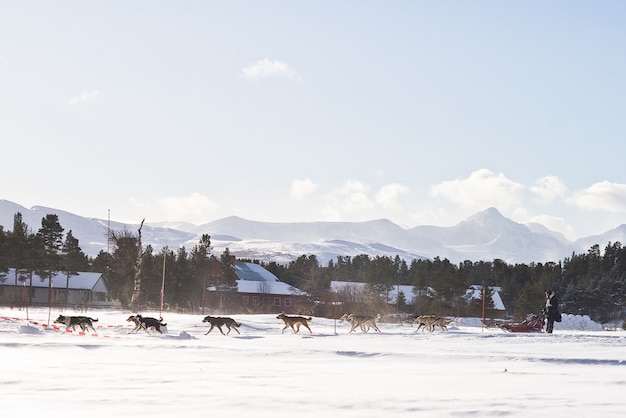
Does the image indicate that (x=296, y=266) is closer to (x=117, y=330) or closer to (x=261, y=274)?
(x=261, y=274)

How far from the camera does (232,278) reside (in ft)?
289

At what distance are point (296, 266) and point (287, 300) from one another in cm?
2475

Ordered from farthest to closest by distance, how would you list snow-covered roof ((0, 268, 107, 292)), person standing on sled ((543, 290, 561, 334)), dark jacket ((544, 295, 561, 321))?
snow-covered roof ((0, 268, 107, 292))
dark jacket ((544, 295, 561, 321))
person standing on sled ((543, 290, 561, 334))

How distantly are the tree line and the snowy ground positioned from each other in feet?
106

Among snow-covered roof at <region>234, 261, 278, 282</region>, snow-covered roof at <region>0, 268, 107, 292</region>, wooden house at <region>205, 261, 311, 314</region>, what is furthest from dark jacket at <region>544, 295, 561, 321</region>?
snow-covered roof at <region>234, 261, 278, 282</region>

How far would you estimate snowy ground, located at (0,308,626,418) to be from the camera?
1115 centimetres

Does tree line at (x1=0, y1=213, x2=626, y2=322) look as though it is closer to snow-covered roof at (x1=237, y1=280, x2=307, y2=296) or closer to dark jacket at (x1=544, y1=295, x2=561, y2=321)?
snow-covered roof at (x1=237, y1=280, x2=307, y2=296)

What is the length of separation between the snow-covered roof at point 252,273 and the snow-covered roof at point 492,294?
1046 inches

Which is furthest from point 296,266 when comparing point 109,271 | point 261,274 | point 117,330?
point 117,330

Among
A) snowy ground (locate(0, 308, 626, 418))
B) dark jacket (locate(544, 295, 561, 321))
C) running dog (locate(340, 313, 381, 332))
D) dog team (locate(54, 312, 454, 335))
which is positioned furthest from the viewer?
running dog (locate(340, 313, 381, 332))

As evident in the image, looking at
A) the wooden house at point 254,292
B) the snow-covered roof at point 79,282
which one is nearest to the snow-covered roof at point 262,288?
the wooden house at point 254,292

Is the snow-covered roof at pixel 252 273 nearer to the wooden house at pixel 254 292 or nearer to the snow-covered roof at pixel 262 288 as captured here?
the wooden house at pixel 254 292

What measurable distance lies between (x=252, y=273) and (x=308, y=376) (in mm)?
93713

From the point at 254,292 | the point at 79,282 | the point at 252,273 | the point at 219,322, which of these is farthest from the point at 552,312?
the point at 252,273
